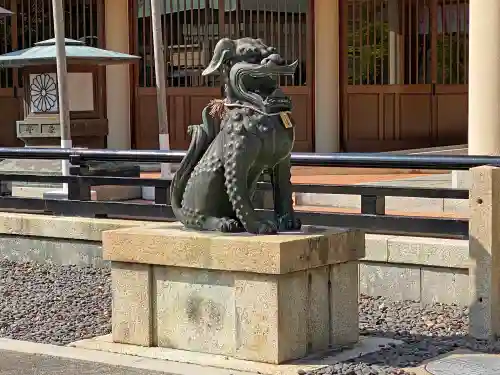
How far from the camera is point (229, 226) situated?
675cm

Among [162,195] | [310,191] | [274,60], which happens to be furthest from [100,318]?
[274,60]

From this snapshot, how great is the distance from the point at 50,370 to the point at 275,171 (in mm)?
1863

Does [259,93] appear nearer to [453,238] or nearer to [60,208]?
[453,238]

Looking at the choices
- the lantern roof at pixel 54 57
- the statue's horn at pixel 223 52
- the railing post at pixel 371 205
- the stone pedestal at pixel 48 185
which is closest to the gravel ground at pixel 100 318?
the railing post at pixel 371 205

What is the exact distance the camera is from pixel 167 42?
18.3 meters

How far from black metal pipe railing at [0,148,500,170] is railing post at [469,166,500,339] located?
39 cm

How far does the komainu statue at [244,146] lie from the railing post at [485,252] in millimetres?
1300

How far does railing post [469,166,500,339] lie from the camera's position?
7223mm

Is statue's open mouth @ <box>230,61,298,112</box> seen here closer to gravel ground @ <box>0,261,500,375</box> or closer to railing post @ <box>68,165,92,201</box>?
gravel ground @ <box>0,261,500,375</box>

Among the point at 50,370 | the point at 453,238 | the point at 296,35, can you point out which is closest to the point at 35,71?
the point at 296,35

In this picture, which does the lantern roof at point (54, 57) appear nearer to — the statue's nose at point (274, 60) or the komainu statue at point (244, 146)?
the komainu statue at point (244, 146)

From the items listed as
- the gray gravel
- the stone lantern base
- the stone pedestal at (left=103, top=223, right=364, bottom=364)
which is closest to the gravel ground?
the gray gravel

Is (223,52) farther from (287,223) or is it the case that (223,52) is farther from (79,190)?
(79,190)

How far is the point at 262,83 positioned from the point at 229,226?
92 cm
